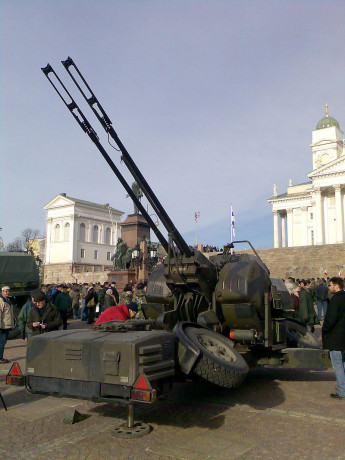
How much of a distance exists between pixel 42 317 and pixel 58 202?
8415 centimetres

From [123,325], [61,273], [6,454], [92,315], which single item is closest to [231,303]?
[123,325]

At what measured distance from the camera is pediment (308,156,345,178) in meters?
65.6

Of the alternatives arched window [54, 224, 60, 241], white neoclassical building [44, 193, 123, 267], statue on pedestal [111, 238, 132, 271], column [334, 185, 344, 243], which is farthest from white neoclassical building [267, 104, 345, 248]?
statue on pedestal [111, 238, 132, 271]

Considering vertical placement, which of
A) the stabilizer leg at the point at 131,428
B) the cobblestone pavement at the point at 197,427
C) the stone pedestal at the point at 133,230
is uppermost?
the stone pedestal at the point at 133,230

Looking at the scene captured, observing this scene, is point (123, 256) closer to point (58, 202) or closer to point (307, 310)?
point (307, 310)

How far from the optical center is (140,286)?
1093cm

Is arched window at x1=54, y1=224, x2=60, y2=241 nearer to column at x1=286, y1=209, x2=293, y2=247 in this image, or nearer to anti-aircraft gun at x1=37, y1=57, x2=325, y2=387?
column at x1=286, y1=209, x2=293, y2=247

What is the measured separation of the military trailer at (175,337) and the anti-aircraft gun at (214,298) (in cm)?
1

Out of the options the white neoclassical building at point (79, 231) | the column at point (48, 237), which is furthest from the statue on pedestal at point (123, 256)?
the column at point (48, 237)

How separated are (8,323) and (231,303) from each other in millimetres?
5192

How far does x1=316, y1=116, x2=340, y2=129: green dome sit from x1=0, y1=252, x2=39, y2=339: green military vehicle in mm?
67733

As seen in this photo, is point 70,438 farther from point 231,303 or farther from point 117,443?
point 231,303

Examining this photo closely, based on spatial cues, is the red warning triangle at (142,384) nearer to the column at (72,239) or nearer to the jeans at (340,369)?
the jeans at (340,369)

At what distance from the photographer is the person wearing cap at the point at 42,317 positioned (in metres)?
8.03
